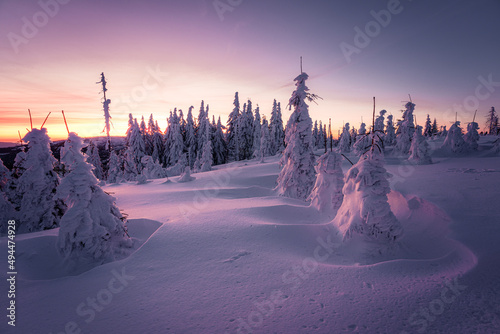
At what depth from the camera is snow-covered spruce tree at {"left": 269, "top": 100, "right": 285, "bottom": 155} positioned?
56.5 m

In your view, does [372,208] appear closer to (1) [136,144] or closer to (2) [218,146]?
(1) [136,144]

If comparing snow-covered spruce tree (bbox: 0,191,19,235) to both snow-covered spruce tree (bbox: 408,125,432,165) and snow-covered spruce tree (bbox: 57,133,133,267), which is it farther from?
snow-covered spruce tree (bbox: 408,125,432,165)

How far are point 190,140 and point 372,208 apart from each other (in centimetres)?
4607

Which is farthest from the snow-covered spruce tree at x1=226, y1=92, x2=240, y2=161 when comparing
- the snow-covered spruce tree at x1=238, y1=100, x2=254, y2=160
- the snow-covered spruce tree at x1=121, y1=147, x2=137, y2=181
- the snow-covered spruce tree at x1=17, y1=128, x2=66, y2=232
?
the snow-covered spruce tree at x1=17, y1=128, x2=66, y2=232

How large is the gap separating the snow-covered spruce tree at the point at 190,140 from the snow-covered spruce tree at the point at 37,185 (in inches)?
1455

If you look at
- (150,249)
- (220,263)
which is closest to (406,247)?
(220,263)

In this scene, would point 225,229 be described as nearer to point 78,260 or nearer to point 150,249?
point 150,249

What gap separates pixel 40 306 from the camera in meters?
3.72

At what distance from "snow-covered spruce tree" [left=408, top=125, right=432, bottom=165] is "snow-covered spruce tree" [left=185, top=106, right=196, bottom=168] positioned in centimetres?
3981

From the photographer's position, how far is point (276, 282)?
4137 mm

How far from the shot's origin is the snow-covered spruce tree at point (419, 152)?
20.4m

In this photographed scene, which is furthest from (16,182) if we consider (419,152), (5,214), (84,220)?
(419,152)

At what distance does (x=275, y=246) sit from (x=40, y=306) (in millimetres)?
4980
